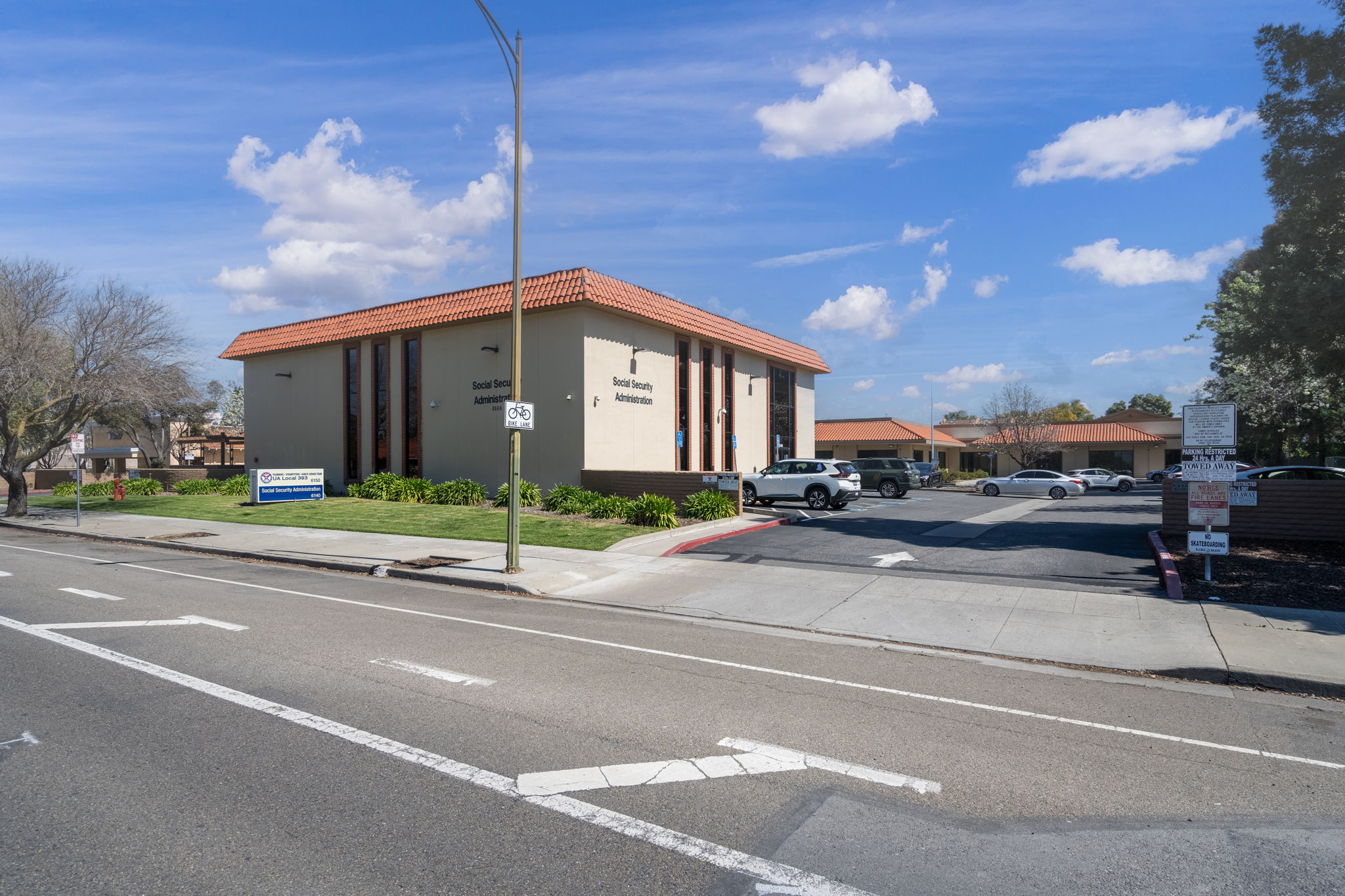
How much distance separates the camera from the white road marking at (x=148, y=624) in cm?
871

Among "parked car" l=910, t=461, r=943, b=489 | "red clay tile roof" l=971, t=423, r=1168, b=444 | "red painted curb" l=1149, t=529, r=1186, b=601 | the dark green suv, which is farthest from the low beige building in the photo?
"red clay tile roof" l=971, t=423, r=1168, b=444

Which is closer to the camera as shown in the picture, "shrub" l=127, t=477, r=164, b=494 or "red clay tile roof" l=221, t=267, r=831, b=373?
"red clay tile roof" l=221, t=267, r=831, b=373

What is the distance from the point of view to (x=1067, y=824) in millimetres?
4184

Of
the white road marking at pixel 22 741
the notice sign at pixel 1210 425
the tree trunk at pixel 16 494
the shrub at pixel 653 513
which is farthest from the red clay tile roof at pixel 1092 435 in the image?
the white road marking at pixel 22 741

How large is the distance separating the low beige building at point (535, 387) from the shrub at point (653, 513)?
489 centimetres

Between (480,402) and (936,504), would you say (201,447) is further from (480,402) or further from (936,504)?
(936,504)

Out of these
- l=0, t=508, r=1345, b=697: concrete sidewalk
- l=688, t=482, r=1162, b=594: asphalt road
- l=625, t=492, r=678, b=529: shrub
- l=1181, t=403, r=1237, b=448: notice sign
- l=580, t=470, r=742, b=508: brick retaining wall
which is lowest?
l=0, t=508, r=1345, b=697: concrete sidewalk

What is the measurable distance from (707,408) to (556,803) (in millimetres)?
26254

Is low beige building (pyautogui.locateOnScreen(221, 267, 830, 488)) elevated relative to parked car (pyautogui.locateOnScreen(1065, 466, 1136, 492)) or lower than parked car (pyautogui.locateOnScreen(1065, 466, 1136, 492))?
elevated

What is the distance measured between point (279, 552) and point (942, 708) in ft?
47.2

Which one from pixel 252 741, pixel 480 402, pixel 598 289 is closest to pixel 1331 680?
pixel 252 741

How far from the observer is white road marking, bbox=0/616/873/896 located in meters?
3.55

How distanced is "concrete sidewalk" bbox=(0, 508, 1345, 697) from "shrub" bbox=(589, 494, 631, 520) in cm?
310

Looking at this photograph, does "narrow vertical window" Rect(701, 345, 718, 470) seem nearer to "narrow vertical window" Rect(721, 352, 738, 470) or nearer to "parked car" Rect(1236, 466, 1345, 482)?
"narrow vertical window" Rect(721, 352, 738, 470)
